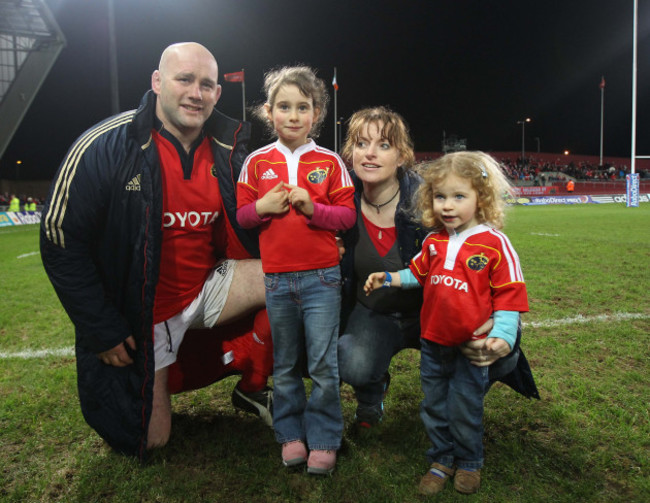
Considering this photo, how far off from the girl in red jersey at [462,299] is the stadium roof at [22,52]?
13.2 m

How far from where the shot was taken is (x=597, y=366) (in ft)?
11.4

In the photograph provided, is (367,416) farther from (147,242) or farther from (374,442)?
(147,242)

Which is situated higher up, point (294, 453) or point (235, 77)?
point (235, 77)

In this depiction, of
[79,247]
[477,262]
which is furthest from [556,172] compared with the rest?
[79,247]

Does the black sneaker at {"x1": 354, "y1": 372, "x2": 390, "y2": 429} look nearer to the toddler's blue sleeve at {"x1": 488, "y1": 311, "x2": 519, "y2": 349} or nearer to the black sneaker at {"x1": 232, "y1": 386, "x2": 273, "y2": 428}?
the black sneaker at {"x1": 232, "y1": 386, "x2": 273, "y2": 428}

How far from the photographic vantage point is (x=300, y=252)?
2334 mm

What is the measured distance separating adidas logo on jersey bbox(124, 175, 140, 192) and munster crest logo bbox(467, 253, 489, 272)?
171 cm

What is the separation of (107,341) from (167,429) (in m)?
0.65

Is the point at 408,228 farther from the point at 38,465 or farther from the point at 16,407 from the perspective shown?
the point at 16,407

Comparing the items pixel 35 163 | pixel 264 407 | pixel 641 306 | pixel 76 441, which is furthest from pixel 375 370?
pixel 35 163

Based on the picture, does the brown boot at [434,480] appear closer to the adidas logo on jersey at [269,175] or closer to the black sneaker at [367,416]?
the black sneaker at [367,416]

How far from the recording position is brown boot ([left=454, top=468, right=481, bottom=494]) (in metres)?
2.12

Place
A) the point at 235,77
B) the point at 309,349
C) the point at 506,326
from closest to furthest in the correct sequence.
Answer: the point at 506,326 → the point at 309,349 → the point at 235,77

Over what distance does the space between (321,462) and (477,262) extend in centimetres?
123
